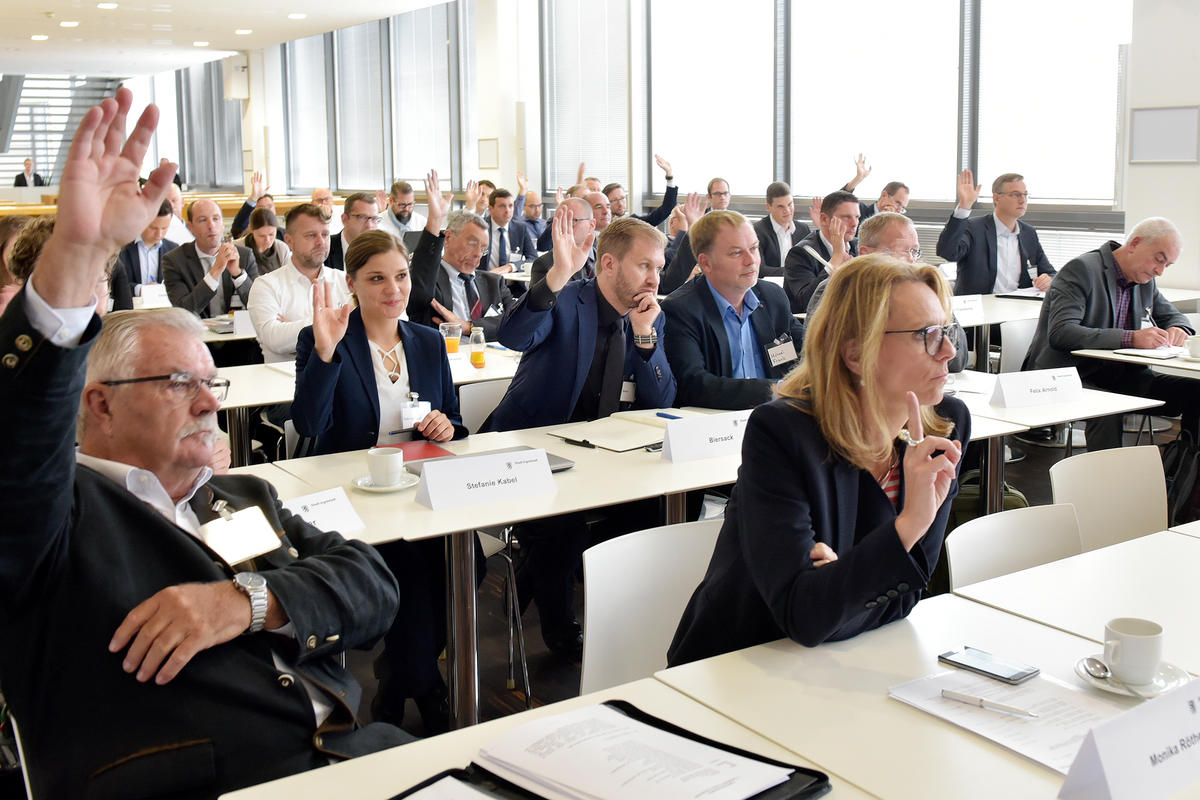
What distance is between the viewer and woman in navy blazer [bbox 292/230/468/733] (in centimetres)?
305

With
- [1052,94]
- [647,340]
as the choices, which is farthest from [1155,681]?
[1052,94]

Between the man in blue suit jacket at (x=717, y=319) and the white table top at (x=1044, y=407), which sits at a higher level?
the man in blue suit jacket at (x=717, y=319)

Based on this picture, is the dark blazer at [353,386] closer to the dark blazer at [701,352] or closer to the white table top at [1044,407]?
the dark blazer at [701,352]

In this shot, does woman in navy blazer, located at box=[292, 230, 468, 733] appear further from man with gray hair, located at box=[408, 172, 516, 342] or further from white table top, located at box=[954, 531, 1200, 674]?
man with gray hair, located at box=[408, 172, 516, 342]

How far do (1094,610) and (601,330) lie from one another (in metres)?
2.12

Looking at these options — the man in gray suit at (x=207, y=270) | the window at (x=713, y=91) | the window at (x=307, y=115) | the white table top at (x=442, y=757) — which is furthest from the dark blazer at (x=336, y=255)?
the window at (x=307, y=115)

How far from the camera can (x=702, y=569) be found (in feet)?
7.62

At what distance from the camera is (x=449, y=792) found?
→ 1.35 m

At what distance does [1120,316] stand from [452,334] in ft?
10.8

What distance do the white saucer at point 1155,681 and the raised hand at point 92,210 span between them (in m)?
1.48

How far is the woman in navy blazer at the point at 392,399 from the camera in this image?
305 cm

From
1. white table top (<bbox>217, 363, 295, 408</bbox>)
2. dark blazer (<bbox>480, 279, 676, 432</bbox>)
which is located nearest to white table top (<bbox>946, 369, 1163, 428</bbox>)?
dark blazer (<bbox>480, 279, 676, 432</bbox>)

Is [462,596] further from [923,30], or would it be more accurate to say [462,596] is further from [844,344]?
[923,30]

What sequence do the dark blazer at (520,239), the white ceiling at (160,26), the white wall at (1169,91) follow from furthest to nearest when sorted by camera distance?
the white ceiling at (160,26) → the dark blazer at (520,239) → the white wall at (1169,91)
